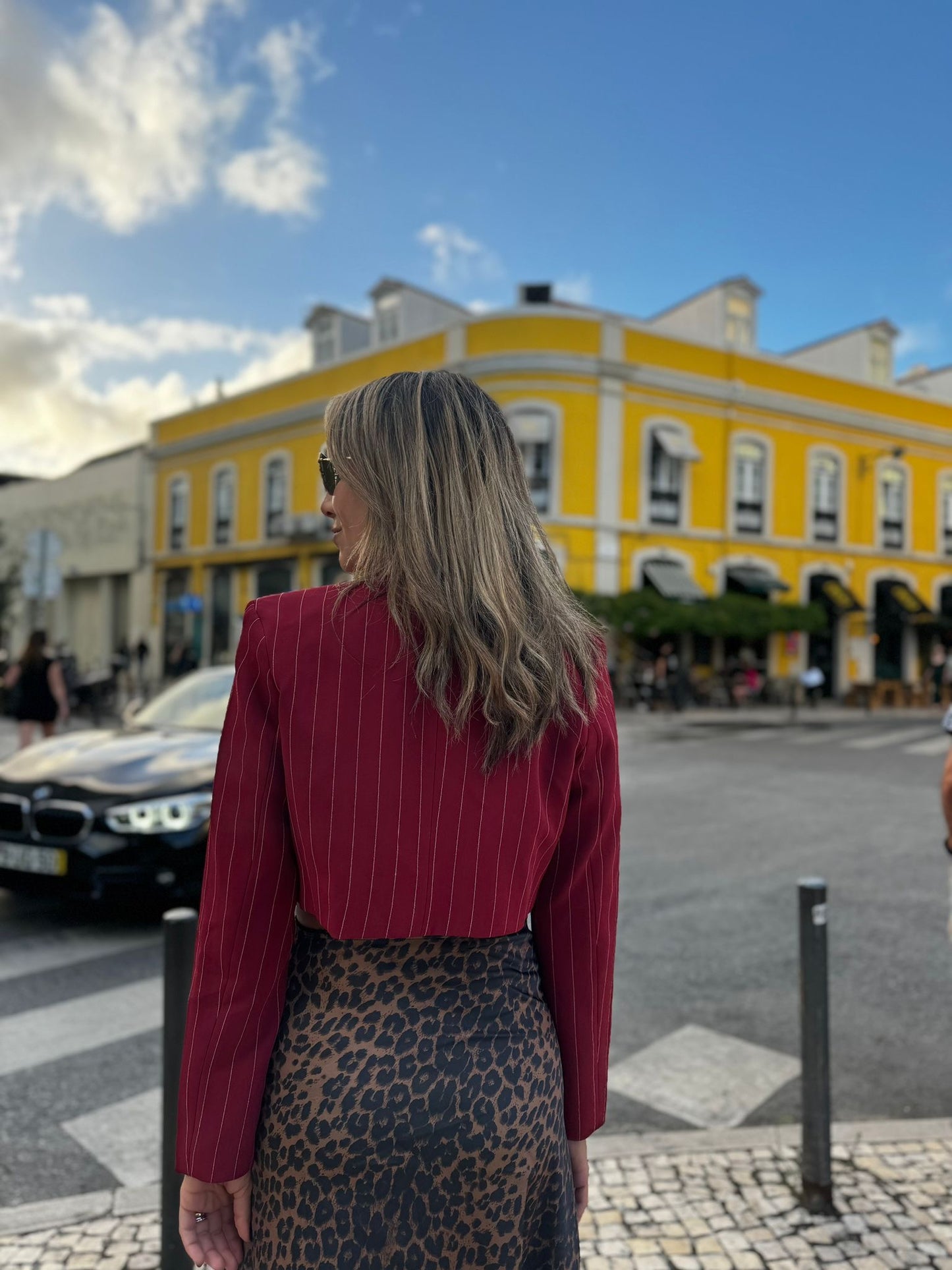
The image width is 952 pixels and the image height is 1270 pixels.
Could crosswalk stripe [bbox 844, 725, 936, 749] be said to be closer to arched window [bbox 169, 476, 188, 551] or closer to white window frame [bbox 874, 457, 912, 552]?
white window frame [bbox 874, 457, 912, 552]

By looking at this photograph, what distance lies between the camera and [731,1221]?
261 cm

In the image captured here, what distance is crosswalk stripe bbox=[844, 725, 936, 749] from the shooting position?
15.7 m

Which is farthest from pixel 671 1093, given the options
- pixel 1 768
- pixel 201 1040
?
pixel 1 768

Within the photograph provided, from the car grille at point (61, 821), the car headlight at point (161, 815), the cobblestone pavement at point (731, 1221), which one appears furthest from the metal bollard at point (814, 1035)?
the car grille at point (61, 821)

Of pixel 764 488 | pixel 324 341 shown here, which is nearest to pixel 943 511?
pixel 764 488

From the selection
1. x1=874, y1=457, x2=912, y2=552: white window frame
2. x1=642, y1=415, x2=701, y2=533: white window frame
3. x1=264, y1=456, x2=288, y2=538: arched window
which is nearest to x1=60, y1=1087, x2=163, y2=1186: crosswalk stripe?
x1=642, y1=415, x2=701, y2=533: white window frame

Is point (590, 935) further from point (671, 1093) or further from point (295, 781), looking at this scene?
point (671, 1093)

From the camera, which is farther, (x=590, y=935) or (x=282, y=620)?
(x=590, y=935)

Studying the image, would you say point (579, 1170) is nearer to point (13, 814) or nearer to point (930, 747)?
point (13, 814)

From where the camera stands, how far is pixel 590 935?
1426mm

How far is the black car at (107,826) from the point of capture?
16.1ft

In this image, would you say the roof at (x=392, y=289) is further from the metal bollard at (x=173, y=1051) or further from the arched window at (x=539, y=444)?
the metal bollard at (x=173, y=1051)

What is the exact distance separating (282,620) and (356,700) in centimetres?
15

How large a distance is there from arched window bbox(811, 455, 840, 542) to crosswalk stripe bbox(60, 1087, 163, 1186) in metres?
28.0
